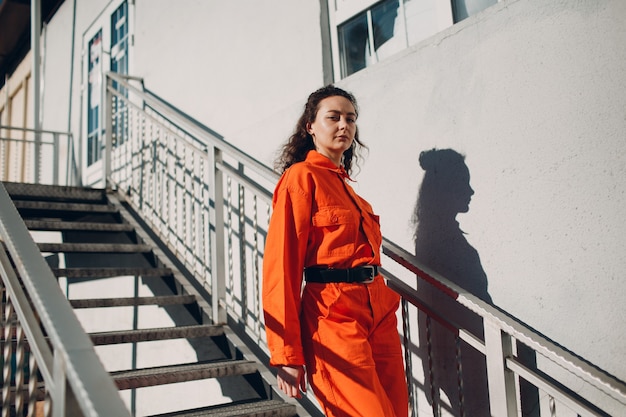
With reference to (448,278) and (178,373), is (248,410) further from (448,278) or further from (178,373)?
(448,278)

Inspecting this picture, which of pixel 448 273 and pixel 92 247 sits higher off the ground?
pixel 92 247

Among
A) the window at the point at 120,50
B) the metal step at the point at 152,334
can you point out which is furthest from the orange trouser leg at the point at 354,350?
the window at the point at 120,50

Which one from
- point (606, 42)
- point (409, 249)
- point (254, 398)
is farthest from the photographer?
point (254, 398)

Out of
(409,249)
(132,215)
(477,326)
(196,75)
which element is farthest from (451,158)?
(132,215)

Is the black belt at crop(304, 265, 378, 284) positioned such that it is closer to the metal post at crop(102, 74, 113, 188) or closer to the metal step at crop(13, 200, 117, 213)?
the metal step at crop(13, 200, 117, 213)

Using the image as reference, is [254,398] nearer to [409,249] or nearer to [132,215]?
[409,249]

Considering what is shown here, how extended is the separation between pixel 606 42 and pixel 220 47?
2913 mm

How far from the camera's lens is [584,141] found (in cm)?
201

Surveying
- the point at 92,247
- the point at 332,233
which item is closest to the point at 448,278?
the point at 332,233

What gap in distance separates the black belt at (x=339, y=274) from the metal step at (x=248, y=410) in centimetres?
101

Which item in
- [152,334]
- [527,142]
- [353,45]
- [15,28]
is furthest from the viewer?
[15,28]

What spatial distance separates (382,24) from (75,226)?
2.56m

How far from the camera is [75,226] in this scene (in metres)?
4.02

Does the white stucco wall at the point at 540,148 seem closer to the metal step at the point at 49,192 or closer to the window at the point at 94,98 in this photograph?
the metal step at the point at 49,192
